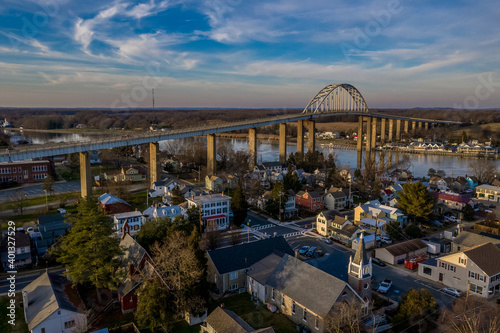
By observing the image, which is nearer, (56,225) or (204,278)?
(204,278)

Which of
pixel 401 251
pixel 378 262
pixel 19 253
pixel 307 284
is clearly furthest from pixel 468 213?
Answer: pixel 19 253

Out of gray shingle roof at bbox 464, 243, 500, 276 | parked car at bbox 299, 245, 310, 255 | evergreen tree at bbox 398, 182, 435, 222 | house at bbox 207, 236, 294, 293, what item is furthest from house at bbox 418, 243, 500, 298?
evergreen tree at bbox 398, 182, 435, 222

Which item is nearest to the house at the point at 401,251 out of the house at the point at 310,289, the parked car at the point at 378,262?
the parked car at the point at 378,262

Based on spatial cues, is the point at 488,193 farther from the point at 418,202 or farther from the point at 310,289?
the point at 310,289

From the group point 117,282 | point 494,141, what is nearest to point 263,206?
point 117,282

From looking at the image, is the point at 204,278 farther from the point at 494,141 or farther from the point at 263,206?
the point at 494,141

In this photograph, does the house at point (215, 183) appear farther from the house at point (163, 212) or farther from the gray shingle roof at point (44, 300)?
the gray shingle roof at point (44, 300)

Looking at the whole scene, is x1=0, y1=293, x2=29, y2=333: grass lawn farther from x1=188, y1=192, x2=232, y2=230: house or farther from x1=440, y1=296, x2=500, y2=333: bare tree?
x1=440, y1=296, x2=500, y2=333: bare tree
